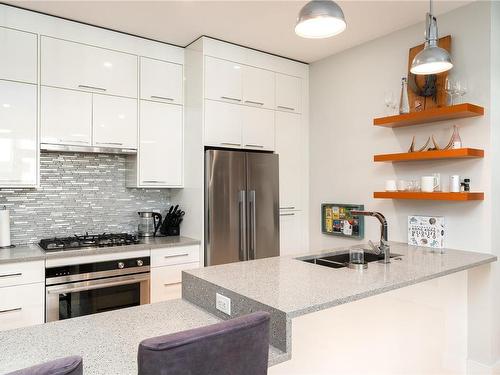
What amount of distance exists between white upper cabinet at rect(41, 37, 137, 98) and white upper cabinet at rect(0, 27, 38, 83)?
68 mm

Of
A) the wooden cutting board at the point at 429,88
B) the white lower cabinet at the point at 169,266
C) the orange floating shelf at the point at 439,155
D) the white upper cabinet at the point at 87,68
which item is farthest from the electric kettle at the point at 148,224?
the wooden cutting board at the point at 429,88

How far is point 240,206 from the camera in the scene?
11.2 feet

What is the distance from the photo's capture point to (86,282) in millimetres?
2766

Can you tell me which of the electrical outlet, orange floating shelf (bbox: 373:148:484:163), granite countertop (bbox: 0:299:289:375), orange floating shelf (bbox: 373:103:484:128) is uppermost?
orange floating shelf (bbox: 373:103:484:128)

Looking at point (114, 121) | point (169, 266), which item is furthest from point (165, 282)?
point (114, 121)

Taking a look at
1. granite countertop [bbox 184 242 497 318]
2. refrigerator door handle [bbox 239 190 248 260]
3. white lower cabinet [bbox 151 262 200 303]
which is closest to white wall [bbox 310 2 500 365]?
granite countertop [bbox 184 242 497 318]

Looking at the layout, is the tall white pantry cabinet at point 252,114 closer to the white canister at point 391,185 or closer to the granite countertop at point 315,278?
the white canister at point 391,185

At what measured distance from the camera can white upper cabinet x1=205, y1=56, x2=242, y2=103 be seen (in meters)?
3.35

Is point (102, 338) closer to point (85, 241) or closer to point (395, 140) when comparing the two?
point (85, 241)

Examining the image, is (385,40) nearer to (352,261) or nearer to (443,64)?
(443,64)

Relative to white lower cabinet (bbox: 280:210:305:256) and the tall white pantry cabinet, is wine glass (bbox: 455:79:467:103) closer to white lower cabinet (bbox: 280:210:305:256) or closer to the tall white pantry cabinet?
the tall white pantry cabinet

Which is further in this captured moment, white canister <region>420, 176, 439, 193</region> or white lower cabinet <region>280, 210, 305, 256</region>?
white lower cabinet <region>280, 210, 305, 256</region>

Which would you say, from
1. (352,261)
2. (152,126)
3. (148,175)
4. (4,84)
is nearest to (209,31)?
(152,126)

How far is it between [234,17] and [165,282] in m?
2.26
